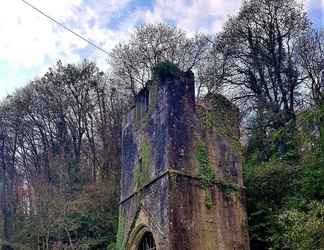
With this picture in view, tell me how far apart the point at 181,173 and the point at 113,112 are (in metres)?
14.2

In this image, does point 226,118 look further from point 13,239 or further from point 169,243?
point 13,239

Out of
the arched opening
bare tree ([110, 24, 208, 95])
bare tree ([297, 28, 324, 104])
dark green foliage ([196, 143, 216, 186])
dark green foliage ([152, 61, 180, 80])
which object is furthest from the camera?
bare tree ([110, 24, 208, 95])

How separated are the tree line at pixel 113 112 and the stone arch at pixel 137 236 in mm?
3377

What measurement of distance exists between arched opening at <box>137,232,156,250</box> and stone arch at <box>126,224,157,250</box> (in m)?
0.04

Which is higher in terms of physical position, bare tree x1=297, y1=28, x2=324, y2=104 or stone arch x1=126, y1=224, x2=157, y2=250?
bare tree x1=297, y1=28, x2=324, y2=104

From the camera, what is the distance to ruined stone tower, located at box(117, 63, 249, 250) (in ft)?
38.6

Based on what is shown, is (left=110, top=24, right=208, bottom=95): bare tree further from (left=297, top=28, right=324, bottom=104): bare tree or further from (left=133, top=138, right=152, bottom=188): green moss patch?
(left=133, top=138, right=152, bottom=188): green moss patch

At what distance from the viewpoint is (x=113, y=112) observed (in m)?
25.8

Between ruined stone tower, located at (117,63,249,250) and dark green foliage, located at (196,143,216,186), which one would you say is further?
dark green foliage, located at (196,143,216,186)

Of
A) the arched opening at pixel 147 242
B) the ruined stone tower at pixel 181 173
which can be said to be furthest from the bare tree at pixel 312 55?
the arched opening at pixel 147 242

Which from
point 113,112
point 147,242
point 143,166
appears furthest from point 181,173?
point 113,112

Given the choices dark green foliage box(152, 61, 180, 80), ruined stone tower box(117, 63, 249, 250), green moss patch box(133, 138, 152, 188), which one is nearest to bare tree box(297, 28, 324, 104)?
ruined stone tower box(117, 63, 249, 250)

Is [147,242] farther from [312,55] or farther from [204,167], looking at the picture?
[312,55]

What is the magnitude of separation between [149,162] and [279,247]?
4.15 metres
